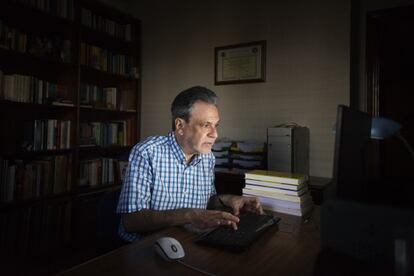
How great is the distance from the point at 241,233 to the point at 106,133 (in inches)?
97.4

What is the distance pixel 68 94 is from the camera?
280 centimetres

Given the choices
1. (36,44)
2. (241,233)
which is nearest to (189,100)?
A: (241,233)

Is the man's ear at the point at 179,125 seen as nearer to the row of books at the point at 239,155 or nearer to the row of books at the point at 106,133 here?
the row of books at the point at 239,155

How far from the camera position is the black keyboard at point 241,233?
95 centimetres

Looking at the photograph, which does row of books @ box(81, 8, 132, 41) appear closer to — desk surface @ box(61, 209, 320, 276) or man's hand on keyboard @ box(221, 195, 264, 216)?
man's hand on keyboard @ box(221, 195, 264, 216)

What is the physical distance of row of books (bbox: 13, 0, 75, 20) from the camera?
Result: 96.9 inches

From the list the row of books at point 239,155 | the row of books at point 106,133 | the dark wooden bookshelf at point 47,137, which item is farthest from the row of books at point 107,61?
the row of books at point 239,155

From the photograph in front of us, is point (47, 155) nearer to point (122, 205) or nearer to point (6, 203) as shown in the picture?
point (6, 203)

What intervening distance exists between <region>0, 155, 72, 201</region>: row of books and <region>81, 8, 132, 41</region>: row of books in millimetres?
1306

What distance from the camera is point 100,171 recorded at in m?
3.09

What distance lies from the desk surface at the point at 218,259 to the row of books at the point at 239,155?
4.71 feet

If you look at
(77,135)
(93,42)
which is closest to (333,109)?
(77,135)

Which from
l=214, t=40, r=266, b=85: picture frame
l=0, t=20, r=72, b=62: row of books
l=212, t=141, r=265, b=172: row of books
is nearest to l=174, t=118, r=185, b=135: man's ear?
l=212, t=141, r=265, b=172: row of books

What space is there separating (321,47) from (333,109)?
0.53 metres
